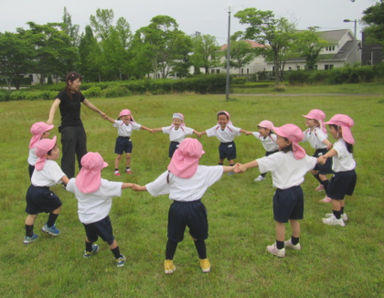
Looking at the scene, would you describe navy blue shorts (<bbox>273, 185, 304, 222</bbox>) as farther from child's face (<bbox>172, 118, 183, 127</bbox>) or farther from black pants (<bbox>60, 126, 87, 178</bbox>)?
black pants (<bbox>60, 126, 87, 178</bbox>)

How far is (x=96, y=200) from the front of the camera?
3.71 metres

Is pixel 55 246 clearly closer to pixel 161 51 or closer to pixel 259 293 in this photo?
pixel 259 293

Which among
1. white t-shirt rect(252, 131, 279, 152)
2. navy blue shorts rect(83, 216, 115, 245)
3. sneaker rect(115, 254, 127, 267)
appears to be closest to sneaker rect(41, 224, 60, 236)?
navy blue shorts rect(83, 216, 115, 245)

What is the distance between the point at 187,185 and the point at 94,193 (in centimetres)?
115

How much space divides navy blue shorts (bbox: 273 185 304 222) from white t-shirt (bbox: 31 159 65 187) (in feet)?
9.88

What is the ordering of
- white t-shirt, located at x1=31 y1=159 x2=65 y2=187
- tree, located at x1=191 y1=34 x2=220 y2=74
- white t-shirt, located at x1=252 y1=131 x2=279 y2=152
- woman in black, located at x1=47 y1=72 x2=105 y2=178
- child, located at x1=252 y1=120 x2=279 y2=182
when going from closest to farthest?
white t-shirt, located at x1=31 y1=159 x2=65 y2=187 → woman in black, located at x1=47 y1=72 x2=105 y2=178 → child, located at x1=252 y1=120 x2=279 y2=182 → white t-shirt, located at x1=252 y1=131 x2=279 y2=152 → tree, located at x1=191 y1=34 x2=220 y2=74

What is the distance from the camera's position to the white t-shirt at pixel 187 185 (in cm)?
348

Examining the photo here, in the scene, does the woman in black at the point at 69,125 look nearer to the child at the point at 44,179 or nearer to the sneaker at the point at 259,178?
the child at the point at 44,179

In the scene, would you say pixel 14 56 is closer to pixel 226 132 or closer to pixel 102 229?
pixel 226 132

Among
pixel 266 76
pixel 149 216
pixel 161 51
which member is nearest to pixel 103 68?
pixel 161 51

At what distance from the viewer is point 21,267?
403 centimetres

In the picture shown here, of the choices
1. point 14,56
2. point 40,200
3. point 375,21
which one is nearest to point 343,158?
point 40,200

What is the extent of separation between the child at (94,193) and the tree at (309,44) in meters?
40.4

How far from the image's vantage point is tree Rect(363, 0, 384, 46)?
27.7 m
